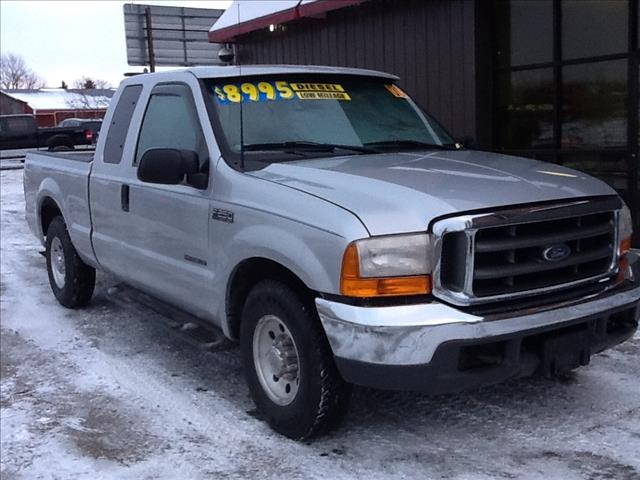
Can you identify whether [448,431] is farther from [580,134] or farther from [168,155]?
[580,134]

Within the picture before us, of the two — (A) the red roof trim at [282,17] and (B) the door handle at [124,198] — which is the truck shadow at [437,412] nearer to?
(B) the door handle at [124,198]

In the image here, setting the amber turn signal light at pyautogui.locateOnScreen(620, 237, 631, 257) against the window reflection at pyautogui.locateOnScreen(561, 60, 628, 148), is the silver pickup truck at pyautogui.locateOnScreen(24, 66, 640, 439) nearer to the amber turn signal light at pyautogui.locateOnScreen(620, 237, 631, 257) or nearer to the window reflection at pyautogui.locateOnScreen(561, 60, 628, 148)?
the amber turn signal light at pyautogui.locateOnScreen(620, 237, 631, 257)

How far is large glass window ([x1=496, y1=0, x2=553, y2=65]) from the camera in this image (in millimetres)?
8859

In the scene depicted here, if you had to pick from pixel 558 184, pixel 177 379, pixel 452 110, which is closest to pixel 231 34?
pixel 452 110

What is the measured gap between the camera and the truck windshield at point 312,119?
4371 millimetres

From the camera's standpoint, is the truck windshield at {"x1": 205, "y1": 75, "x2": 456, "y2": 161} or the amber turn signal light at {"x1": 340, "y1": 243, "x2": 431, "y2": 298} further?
the truck windshield at {"x1": 205, "y1": 75, "x2": 456, "y2": 161}

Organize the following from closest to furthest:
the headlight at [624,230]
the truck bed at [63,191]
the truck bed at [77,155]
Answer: the headlight at [624,230], the truck bed at [63,191], the truck bed at [77,155]

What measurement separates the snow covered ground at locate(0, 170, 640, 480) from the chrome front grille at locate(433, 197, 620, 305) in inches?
31.8

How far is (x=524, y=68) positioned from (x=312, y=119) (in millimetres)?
5422

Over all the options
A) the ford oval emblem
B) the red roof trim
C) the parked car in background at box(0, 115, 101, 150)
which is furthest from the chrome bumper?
the parked car in background at box(0, 115, 101, 150)

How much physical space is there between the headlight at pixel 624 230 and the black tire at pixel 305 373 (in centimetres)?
163

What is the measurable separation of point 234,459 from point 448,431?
3.68ft

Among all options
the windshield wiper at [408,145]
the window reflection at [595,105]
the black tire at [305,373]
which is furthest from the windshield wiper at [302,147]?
the window reflection at [595,105]

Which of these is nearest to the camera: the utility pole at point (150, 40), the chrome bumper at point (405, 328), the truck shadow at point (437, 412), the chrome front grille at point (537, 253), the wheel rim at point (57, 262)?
the chrome bumper at point (405, 328)
